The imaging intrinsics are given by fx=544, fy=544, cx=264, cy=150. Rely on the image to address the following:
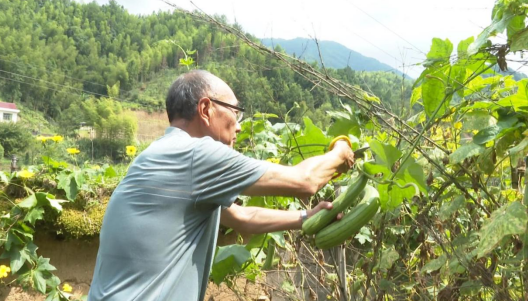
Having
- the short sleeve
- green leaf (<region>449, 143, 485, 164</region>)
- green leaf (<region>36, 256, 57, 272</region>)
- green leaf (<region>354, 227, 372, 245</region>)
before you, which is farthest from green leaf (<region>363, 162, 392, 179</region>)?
green leaf (<region>36, 256, 57, 272</region>)

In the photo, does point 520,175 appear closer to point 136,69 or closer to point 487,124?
point 487,124

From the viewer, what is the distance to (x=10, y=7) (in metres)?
83.6

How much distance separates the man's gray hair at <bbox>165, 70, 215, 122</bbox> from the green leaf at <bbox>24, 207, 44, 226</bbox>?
1.87m

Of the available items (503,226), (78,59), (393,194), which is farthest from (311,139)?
(78,59)

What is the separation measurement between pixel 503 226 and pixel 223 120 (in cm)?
102

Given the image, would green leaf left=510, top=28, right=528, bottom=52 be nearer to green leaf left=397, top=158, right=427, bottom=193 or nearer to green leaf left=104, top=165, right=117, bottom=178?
green leaf left=397, top=158, right=427, bottom=193

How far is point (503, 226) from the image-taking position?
4.55ft

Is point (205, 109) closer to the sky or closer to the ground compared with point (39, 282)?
closer to the sky

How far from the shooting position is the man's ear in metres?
1.96

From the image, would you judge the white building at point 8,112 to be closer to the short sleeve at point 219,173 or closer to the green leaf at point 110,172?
the green leaf at point 110,172

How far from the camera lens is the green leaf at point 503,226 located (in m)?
1.36

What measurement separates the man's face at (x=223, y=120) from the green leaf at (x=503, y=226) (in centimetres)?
96

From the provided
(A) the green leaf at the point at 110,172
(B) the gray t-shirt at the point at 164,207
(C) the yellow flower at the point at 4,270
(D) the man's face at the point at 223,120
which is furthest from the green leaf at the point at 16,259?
(D) the man's face at the point at 223,120

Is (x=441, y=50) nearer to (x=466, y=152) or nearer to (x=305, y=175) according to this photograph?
(x=466, y=152)
